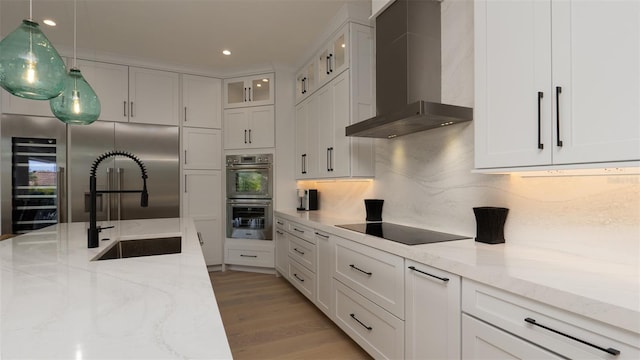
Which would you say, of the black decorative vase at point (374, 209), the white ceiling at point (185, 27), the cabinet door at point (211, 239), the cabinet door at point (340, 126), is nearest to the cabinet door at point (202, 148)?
the cabinet door at point (211, 239)

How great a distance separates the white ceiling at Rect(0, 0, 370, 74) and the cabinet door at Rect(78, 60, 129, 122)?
0.54 feet

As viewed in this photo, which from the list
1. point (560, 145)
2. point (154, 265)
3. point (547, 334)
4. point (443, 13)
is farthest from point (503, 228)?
point (154, 265)

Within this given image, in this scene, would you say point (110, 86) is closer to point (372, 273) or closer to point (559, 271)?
point (372, 273)

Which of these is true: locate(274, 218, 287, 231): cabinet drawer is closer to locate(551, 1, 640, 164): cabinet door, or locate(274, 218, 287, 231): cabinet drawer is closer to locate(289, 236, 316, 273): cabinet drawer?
locate(289, 236, 316, 273): cabinet drawer

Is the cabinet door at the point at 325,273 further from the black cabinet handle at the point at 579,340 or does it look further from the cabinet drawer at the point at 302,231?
the black cabinet handle at the point at 579,340

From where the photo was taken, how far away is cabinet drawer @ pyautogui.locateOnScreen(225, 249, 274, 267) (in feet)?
13.2

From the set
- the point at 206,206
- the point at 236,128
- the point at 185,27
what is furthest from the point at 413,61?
the point at 206,206

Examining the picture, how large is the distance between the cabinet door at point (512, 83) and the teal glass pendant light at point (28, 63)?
203cm

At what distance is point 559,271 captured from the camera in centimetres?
115

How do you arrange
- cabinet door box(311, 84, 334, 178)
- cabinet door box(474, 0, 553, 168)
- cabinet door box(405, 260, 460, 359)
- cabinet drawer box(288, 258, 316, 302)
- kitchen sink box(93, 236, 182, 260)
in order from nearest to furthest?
cabinet door box(474, 0, 553, 168)
cabinet door box(405, 260, 460, 359)
kitchen sink box(93, 236, 182, 260)
cabinet drawer box(288, 258, 316, 302)
cabinet door box(311, 84, 334, 178)

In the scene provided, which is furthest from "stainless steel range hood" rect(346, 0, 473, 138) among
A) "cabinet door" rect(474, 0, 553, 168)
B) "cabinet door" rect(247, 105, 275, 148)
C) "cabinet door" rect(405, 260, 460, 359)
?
"cabinet door" rect(247, 105, 275, 148)

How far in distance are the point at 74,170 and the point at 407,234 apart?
12.3 feet

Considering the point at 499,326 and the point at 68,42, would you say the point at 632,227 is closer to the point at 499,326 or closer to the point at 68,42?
the point at 499,326

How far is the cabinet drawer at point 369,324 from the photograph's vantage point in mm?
1741
